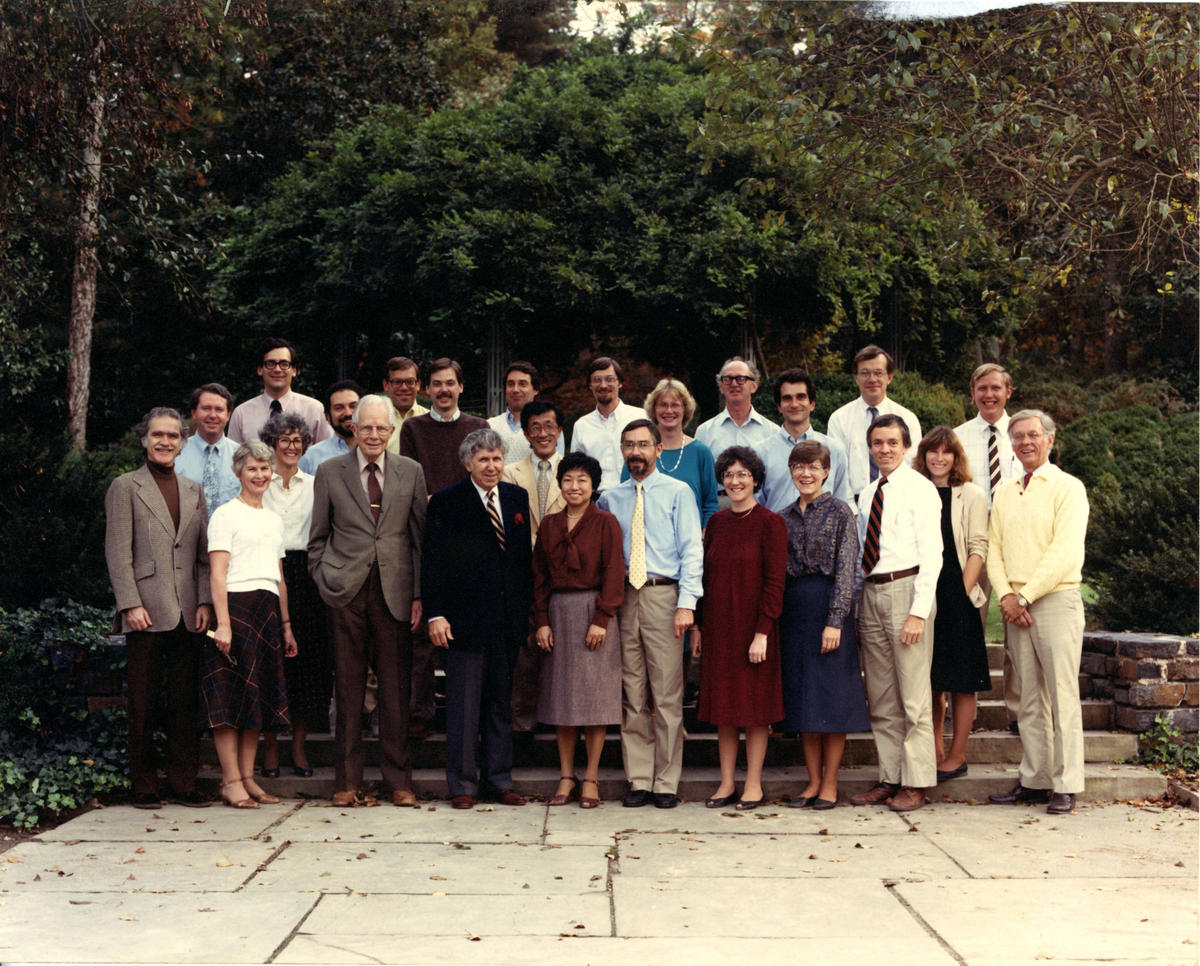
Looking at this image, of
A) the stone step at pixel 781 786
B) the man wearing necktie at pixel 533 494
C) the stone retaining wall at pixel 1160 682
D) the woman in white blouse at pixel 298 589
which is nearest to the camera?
the stone step at pixel 781 786

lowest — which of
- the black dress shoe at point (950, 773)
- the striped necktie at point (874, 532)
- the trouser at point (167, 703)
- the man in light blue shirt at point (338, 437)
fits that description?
the black dress shoe at point (950, 773)

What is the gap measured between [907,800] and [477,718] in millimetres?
2227

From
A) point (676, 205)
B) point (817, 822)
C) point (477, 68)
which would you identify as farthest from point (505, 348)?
point (817, 822)

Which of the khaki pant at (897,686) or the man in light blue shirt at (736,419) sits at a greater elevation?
the man in light blue shirt at (736,419)

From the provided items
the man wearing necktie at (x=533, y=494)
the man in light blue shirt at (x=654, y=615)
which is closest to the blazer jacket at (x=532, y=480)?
the man wearing necktie at (x=533, y=494)

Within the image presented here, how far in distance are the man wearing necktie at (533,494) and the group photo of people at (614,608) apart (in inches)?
11.0

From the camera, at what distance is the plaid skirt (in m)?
5.93

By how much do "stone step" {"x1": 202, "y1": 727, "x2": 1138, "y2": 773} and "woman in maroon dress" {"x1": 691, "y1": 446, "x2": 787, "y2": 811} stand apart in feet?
2.03

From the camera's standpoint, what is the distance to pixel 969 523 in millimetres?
6184

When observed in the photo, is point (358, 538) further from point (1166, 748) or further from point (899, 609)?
point (1166, 748)

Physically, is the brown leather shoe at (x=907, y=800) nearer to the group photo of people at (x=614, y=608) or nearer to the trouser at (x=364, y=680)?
the group photo of people at (x=614, y=608)

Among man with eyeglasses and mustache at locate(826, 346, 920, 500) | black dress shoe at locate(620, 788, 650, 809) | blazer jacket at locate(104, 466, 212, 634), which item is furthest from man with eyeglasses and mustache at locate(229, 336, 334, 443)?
man with eyeglasses and mustache at locate(826, 346, 920, 500)

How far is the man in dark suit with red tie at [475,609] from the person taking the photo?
5984 millimetres

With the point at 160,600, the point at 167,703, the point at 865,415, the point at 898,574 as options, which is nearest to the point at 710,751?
the point at 898,574
